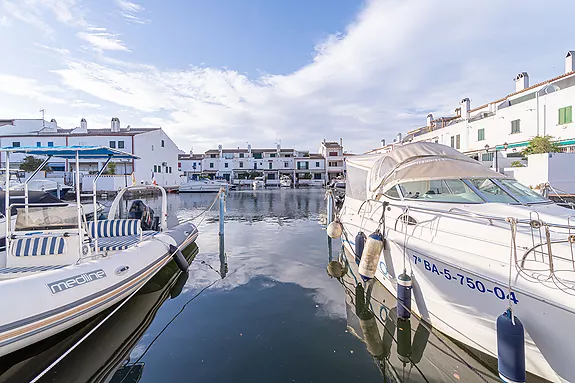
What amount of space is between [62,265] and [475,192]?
7094 millimetres

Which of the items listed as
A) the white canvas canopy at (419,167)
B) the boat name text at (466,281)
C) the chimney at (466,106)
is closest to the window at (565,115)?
the chimney at (466,106)

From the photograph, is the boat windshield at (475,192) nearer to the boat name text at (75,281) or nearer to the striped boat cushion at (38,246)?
the boat name text at (75,281)

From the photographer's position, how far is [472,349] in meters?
4.09

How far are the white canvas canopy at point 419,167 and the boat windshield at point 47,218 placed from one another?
6.00 m

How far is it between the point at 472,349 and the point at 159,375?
394 centimetres

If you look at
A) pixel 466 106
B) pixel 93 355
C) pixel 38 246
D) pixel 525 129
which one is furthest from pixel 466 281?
pixel 466 106

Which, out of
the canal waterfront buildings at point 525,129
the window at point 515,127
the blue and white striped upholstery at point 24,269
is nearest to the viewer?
the blue and white striped upholstery at point 24,269

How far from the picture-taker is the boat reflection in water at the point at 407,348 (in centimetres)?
387

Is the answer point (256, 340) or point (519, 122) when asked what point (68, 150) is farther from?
point (519, 122)

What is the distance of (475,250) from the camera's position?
4039 mm

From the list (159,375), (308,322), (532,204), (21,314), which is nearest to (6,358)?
(21,314)

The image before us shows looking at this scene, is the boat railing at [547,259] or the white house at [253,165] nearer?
the boat railing at [547,259]

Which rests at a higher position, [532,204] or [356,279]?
[532,204]

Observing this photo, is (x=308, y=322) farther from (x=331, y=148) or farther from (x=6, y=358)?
(x=331, y=148)
